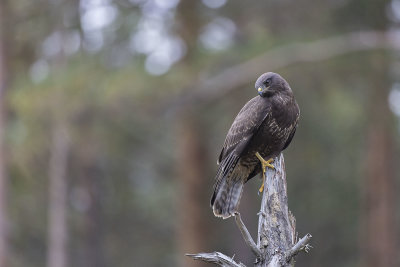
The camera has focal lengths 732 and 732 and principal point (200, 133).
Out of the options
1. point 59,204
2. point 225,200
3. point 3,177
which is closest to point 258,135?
point 225,200

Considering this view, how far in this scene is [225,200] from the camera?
685 centimetres

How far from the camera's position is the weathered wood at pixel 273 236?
5309 mm

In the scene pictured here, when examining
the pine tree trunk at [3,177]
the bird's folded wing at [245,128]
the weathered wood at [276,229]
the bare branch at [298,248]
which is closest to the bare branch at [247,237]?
the weathered wood at [276,229]

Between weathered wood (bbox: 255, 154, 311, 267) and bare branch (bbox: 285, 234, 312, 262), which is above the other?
weathered wood (bbox: 255, 154, 311, 267)

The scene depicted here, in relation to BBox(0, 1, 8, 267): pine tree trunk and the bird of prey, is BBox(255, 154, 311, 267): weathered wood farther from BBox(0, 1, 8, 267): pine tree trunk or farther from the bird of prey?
BBox(0, 1, 8, 267): pine tree trunk

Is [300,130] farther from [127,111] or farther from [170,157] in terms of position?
[127,111]

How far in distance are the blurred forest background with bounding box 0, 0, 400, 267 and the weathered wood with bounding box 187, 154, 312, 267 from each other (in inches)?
373

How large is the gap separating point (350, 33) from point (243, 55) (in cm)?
253

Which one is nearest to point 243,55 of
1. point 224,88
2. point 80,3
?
point 224,88

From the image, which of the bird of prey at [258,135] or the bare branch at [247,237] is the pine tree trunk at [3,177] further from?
the bare branch at [247,237]

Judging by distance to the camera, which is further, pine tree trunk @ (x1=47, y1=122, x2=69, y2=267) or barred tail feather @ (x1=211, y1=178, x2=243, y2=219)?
pine tree trunk @ (x1=47, y1=122, x2=69, y2=267)

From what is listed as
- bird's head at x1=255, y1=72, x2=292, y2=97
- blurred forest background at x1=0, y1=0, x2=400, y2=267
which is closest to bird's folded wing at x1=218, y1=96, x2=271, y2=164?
bird's head at x1=255, y1=72, x2=292, y2=97

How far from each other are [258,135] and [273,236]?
1.52 meters

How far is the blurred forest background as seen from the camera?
1568 centimetres
